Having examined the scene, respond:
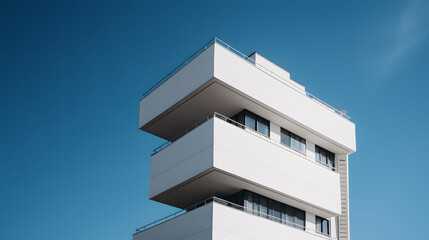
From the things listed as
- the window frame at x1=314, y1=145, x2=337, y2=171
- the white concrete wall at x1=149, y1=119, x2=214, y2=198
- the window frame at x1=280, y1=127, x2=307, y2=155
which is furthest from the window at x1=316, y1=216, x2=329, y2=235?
the white concrete wall at x1=149, y1=119, x2=214, y2=198

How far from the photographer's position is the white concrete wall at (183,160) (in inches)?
1092

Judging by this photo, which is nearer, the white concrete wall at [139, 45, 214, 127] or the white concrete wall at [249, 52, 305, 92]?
the white concrete wall at [139, 45, 214, 127]

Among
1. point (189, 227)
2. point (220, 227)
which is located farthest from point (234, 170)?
point (189, 227)

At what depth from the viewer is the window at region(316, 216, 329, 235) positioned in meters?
33.5

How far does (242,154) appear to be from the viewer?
28344 mm

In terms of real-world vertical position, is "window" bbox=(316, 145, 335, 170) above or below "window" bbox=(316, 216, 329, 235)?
above

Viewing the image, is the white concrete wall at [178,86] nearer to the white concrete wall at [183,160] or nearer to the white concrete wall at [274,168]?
the white concrete wall at [183,160]

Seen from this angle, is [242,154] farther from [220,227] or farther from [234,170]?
[220,227]

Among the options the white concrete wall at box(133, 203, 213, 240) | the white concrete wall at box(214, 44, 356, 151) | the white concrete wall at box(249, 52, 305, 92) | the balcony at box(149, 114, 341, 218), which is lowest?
the white concrete wall at box(133, 203, 213, 240)

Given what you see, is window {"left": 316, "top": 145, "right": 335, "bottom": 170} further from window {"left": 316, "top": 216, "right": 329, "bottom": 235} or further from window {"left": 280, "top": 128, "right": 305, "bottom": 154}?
window {"left": 316, "top": 216, "right": 329, "bottom": 235}

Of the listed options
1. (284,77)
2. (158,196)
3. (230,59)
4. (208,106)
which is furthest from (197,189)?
(284,77)

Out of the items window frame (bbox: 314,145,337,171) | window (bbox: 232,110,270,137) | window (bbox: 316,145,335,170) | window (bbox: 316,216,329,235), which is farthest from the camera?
window (bbox: 316,145,335,170)

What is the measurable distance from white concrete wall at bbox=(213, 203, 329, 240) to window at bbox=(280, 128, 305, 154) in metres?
5.63

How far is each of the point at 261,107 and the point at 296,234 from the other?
7.51 meters
